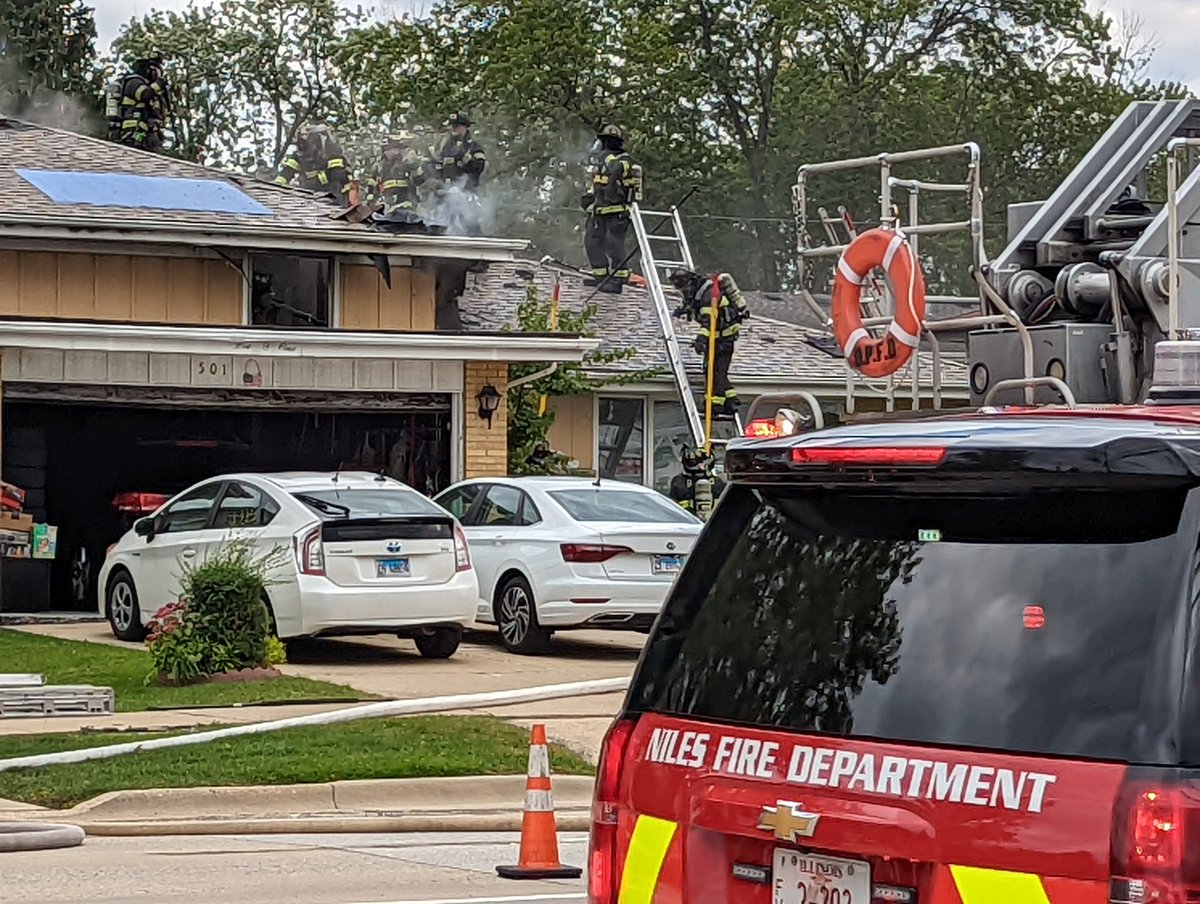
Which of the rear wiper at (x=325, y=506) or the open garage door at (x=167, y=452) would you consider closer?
the rear wiper at (x=325, y=506)

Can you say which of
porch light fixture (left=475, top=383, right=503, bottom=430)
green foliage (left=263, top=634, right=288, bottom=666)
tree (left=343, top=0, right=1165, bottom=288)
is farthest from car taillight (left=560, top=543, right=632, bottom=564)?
tree (left=343, top=0, right=1165, bottom=288)

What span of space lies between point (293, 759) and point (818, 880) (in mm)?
7985

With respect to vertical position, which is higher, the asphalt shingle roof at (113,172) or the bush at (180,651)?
the asphalt shingle roof at (113,172)

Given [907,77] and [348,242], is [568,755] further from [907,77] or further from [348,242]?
[907,77]

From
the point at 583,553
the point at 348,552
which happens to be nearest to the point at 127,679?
the point at 348,552

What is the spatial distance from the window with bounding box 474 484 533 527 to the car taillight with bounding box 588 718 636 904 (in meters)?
14.3

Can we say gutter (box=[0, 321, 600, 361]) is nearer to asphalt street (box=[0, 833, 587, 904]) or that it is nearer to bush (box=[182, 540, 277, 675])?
bush (box=[182, 540, 277, 675])

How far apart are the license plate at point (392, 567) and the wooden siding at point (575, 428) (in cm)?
1157

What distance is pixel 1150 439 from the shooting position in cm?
403

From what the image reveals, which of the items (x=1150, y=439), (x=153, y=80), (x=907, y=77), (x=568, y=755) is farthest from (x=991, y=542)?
(x=907, y=77)

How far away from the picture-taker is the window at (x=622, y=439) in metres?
29.8

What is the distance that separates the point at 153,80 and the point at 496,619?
16.5 meters

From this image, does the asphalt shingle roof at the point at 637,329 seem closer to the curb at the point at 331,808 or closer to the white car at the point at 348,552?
the white car at the point at 348,552

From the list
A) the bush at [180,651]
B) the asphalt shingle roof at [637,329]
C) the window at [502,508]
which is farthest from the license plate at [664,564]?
the asphalt shingle roof at [637,329]
